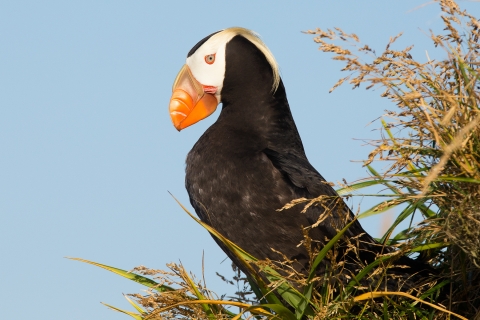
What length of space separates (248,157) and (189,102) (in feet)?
2.13

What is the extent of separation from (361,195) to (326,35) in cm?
65

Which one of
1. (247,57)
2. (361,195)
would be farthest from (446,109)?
(247,57)

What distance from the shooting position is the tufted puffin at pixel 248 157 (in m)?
3.63

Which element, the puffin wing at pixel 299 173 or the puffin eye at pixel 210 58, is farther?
the puffin eye at pixel 210 58

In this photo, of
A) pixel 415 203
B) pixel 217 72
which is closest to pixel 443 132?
pixel 415 203

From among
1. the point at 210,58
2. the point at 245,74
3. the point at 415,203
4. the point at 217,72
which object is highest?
the point at 210,58

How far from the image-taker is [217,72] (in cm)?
420

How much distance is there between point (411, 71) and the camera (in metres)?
2.72

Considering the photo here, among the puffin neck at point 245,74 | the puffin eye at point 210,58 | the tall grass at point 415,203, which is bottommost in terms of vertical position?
the tall grass at point 415,203

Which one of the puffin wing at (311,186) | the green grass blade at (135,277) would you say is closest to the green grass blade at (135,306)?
the green grass blade at (135,277)

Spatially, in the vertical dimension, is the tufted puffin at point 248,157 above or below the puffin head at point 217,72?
below

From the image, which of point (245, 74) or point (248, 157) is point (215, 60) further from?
point (248, 157)

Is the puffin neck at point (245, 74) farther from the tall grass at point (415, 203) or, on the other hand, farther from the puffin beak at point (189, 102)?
the tall grass at point (415, 203)

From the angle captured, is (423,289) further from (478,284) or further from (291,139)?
(291,139)
